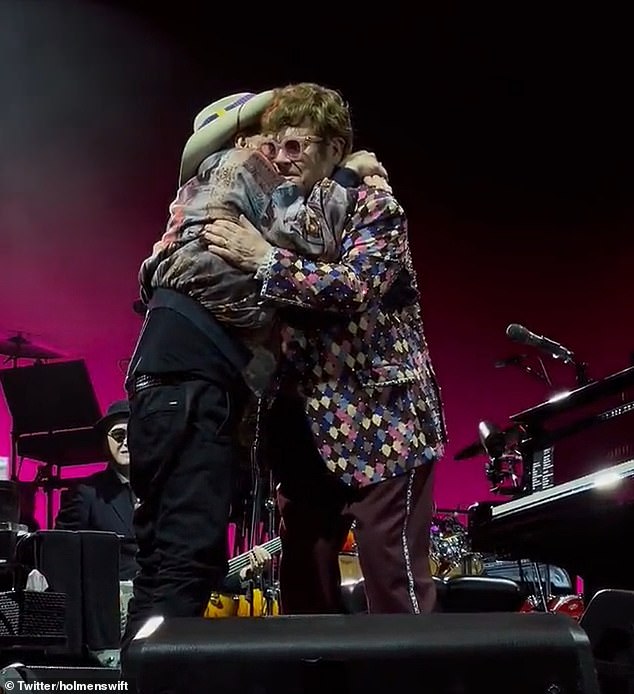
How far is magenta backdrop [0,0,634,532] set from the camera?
485 centimetres

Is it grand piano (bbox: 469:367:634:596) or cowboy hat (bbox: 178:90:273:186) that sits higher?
cowboy hat (bbox: 178:90:273:186)

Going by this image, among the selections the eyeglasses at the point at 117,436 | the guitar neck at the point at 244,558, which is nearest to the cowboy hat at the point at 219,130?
the eyeglasses at the point at 117,436

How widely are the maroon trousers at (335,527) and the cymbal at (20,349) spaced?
3.72 m

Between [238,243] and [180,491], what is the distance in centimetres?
43

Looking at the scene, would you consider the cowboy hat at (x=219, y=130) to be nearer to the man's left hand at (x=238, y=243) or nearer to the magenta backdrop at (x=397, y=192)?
the man's left hand at (x=238, y=243)

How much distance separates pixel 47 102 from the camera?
15.9 ft

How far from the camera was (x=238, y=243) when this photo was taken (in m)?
1.65

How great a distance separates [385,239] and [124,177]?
367 centimetres

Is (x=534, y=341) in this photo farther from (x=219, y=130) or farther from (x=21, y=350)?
(x=21, y=350)

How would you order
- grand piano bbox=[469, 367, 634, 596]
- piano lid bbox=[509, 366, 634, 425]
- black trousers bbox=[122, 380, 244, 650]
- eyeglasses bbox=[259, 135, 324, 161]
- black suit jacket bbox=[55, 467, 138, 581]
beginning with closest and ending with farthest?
black trousers bbox=[122, 380, 244, 650] → eyeglasses bbox=[259, 135, 324, 161] → grand piano bbox=[469, 367, 634, 596] → piano lid bbox=[509, 366, 634, 425] → black suit jacket bbox=[55, 467, 138, 581]

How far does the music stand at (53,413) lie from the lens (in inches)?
182

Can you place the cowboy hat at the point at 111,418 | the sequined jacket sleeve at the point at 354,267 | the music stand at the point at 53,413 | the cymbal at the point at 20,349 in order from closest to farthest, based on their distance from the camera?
the sequined jacket sleeve at the point at 354,267 < the cowboy hat at the point at 111,418 < the music stand at the point at 53,413 < the cymbal at the point at 20,349

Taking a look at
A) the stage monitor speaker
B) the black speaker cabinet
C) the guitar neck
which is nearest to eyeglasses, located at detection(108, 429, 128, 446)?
the guitar neck

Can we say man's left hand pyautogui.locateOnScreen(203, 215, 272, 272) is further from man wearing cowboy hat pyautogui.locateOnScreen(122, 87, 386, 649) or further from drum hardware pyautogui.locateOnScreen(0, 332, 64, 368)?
drum hardware pyautogui.locateOnScreen(0, 332, 64, 368)
